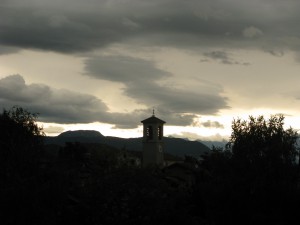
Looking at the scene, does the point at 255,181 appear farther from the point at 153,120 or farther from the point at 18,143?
the point at 153,120

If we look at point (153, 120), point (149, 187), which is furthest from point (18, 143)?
point (153, 120)

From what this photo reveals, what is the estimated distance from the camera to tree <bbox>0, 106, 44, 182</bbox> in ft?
153

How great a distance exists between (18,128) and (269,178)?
69.5 feet

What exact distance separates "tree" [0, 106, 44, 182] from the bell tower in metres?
53.0

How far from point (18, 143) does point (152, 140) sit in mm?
59464

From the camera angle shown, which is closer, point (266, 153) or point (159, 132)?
point (266, 153)

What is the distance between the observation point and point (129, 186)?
38.2 metres

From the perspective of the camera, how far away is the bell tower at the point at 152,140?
357 ft

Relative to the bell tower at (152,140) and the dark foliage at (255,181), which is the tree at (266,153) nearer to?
the dark foliage at (255,181)

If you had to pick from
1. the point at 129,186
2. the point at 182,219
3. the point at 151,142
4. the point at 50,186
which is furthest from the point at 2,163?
the point at 151,142

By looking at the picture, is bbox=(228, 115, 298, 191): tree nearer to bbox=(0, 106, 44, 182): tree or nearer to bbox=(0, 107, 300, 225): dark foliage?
bbox=(0, 107, 300, 225): dark foliage

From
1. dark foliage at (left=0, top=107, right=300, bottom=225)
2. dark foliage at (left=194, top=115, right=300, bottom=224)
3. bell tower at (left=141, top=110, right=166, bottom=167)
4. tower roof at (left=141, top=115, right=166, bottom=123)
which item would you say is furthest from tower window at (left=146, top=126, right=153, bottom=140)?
dark foliage at (left=194, top=115, right=300, bottom=224)

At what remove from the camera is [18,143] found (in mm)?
51469

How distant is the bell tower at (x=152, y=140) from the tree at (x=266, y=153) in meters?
53.5
